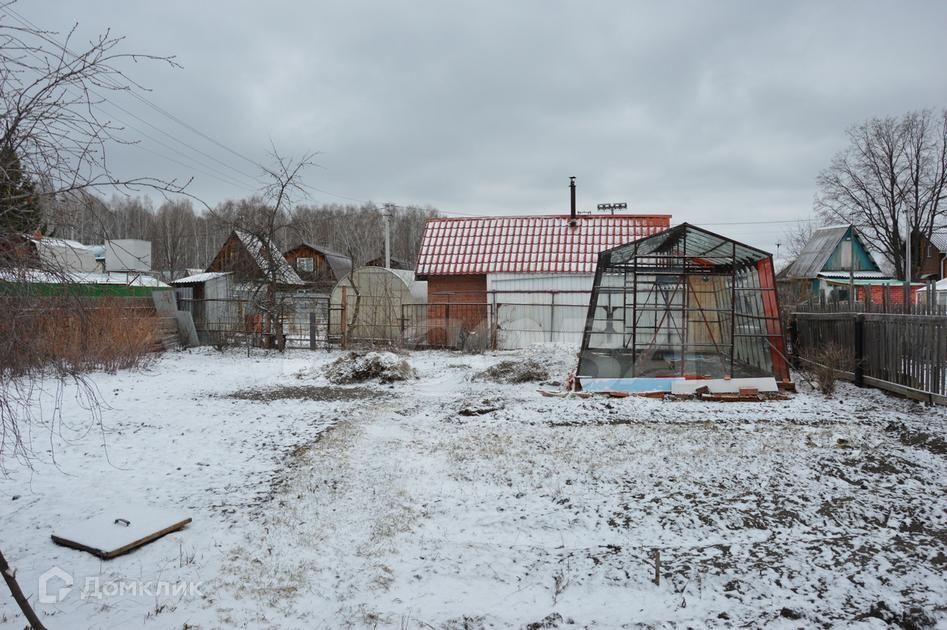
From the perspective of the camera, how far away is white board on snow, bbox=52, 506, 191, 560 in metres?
4.39

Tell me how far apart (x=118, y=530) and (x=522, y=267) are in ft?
61.1

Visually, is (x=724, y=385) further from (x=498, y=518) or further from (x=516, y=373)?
(x=498, y=518)

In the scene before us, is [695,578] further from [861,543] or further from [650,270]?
[650,270]

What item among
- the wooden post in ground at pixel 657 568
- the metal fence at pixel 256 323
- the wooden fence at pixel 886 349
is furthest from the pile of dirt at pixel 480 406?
the metal fence at pixel 256 323

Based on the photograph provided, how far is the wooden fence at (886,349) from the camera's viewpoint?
895 cm

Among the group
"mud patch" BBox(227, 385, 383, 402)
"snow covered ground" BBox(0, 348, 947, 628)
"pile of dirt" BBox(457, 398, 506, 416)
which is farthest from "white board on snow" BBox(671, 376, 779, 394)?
"mud patch" BBox(227, 385, 383, 402)

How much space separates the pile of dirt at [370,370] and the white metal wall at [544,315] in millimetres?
6456

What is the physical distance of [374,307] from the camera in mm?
20500

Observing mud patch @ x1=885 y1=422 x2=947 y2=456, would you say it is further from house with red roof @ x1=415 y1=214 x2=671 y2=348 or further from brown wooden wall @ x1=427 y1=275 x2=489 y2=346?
brown wooden wall @ x1=427 y1=275 x2=489 y2=346

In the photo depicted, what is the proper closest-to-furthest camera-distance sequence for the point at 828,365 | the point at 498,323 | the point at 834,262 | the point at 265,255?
the point at 828,365
the point at 265,255
the point at 498,323
the point at 834,262

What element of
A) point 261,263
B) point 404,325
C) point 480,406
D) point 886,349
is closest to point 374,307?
point 404,325

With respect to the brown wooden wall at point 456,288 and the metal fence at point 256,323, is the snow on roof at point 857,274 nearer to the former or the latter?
the brown wooden wall at point 456,288

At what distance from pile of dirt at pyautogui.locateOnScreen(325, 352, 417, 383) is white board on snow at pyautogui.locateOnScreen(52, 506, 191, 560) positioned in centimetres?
756

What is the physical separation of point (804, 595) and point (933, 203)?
4217 cm
